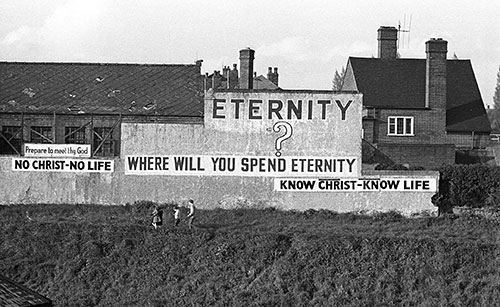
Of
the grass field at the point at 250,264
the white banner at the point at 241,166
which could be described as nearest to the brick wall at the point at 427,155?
the white banner at the point at 241,166

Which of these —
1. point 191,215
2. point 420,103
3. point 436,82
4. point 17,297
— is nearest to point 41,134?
point 191,215

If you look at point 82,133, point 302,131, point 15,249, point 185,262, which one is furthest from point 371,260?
point 82,133

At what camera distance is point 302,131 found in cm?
3678

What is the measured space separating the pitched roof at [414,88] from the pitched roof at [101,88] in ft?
35.0

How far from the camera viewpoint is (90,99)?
44875 millimetres

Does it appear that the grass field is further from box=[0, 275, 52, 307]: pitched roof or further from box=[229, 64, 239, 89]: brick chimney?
box=[229, 64, 239, 89]: brick chimney

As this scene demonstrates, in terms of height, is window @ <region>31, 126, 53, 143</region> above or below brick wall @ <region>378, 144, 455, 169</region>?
above

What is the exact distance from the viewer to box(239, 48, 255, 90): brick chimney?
44875 mm

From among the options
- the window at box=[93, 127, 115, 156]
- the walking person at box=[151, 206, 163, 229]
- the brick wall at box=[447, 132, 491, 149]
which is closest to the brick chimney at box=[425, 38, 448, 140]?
the brick wall at box=[447, 132, 491, 149]

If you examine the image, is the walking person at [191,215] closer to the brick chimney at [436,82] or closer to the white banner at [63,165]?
the white banner at [63,165]

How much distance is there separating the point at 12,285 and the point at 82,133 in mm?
22908

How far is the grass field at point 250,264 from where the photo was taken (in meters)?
28.8

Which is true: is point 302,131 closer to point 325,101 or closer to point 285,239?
point 325,101

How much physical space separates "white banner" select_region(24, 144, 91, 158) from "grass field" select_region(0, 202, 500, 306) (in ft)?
13.4
